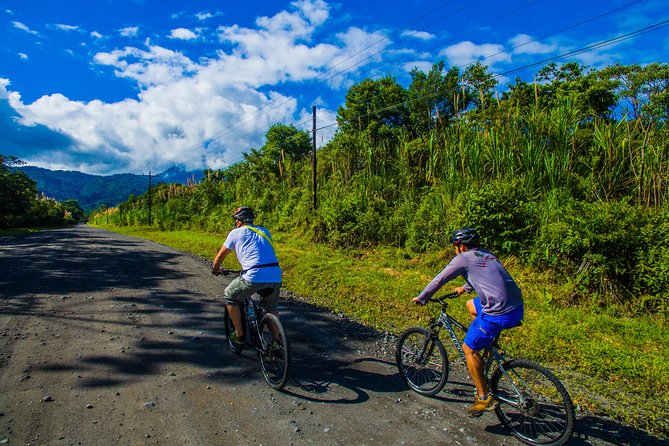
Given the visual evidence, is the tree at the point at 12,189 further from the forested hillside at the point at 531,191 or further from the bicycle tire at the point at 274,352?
the bicycle tire at the point at 274,352

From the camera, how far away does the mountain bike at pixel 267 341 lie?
3.69m

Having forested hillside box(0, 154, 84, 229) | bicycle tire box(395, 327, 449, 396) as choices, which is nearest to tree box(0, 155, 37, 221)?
forested hillside box(0, 154, 84, 229)

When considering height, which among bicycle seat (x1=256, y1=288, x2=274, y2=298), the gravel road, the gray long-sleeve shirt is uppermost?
the gray long-sleeve shirt

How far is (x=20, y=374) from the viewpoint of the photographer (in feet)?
12.7

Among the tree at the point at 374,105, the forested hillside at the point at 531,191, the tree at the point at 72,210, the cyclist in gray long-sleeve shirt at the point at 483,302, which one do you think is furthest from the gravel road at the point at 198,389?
the tree at the point at 72,210

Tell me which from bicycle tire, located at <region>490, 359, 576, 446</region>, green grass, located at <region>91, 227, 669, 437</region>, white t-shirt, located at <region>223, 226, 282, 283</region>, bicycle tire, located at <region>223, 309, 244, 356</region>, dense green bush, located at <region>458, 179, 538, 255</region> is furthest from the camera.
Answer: dense green bush, located at <region>458, 179, 538, 255</region>

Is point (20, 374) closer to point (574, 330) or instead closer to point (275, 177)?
point (574, 330)

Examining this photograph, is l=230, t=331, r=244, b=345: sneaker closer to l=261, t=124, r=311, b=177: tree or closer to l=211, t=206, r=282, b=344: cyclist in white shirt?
l=211, t=206, r=282, b=344: cyclist in white shirt

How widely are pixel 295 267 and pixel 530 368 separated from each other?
8370 mm

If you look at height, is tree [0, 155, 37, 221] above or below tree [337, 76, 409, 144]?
below

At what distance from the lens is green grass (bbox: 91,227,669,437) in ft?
12.3

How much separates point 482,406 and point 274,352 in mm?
2126

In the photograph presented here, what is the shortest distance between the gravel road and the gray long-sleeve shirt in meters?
1.13

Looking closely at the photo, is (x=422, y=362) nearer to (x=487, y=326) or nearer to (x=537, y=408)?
(x=487, y=326)
